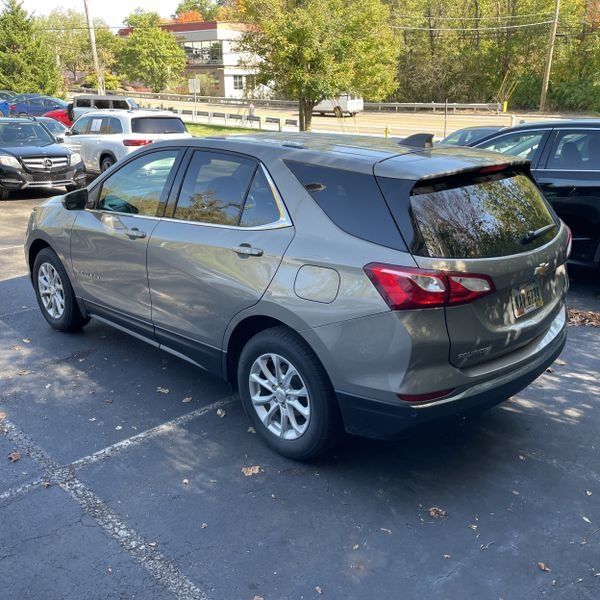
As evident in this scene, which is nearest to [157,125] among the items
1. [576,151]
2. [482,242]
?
[576,151]

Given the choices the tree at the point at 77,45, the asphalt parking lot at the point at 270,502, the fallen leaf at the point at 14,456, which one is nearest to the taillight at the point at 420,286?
the asphalt parking lot at the point at 270,502

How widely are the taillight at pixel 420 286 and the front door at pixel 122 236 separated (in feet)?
6.46

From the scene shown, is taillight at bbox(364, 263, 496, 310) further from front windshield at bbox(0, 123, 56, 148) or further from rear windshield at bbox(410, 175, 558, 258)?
front windshield at bbox(0, 123, 56, 148)

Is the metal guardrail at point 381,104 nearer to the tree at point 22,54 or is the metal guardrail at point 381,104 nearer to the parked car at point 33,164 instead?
the tree at point 22,54

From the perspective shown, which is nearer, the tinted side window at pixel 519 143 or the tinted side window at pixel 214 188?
the tinted side window at pixel 214 188

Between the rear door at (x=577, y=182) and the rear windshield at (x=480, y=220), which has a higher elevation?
the rear windshield at (x=480, y=220)

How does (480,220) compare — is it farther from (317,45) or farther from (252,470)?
(317,45)

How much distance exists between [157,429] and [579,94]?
158 ft

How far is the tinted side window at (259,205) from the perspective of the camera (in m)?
3.68

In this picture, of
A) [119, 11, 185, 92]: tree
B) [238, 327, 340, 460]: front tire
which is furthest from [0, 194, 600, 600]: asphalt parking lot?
[119, 11, 185, 92]: tree

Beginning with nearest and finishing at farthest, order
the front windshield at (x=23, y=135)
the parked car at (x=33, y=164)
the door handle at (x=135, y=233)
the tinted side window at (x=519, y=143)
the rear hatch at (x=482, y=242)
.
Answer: the rear hatch at (x=482, y=242) → the door handle at (x=135, y=233) → the tinted side window at (x=519, y=143) → the parked car at (x=33, y=164) → the front windshield at (x=23, y=135)

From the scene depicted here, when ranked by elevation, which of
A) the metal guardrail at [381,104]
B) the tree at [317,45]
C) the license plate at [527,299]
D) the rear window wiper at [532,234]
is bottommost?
the metal guardrail at [381,104]

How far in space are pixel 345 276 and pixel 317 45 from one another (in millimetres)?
20417

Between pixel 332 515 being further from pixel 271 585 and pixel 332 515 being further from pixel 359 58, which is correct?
pixel 359 58
